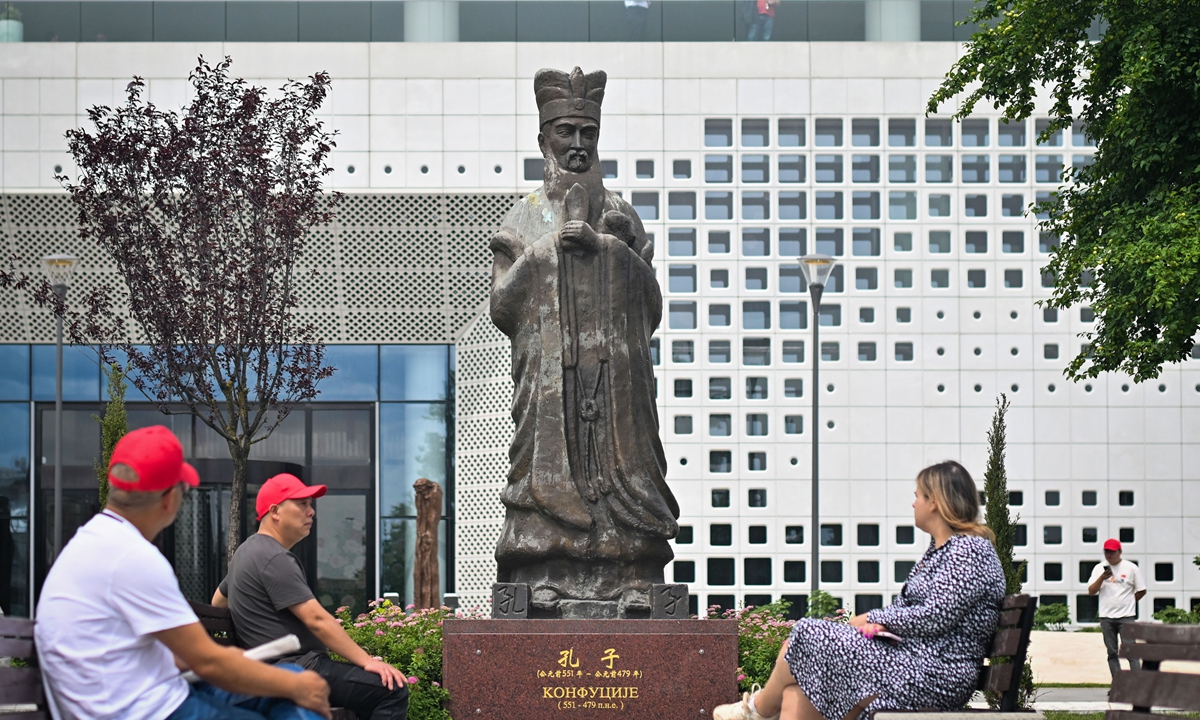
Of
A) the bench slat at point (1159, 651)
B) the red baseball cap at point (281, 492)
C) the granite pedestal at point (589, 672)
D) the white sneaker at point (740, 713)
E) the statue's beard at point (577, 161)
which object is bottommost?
the granite pedestal at point (589, 672)

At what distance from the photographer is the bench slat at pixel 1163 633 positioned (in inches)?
200

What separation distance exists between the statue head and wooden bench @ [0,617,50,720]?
20.0ft

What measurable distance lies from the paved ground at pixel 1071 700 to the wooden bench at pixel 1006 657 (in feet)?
29.0

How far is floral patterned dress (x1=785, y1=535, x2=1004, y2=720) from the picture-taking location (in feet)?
19.1

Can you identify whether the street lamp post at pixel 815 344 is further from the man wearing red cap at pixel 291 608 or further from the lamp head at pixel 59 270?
the man wearing red cap at pixel 291 608

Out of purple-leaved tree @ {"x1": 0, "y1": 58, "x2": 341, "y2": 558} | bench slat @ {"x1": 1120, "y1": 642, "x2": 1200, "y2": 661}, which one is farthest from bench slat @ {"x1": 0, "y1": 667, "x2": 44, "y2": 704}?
purple-leaved tree @ {"x1": 0, "y1": 58, "x2": 341, "y2": 558}

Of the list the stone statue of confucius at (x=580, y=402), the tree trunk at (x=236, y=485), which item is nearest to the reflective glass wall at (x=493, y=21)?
the tree trunk at (x=236, y=485)

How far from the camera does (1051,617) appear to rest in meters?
26.0

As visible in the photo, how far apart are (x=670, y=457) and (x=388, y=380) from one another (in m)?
6.14

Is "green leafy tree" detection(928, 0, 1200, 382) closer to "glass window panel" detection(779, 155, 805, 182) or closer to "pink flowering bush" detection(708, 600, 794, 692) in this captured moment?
"pink flowering bush" detection(708, 600, 794, 692)

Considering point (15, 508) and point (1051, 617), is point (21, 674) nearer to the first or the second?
point (1051, 617)

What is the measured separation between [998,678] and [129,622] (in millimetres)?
3256

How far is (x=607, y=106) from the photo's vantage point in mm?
27797

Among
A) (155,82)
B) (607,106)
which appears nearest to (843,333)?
(607,106)
